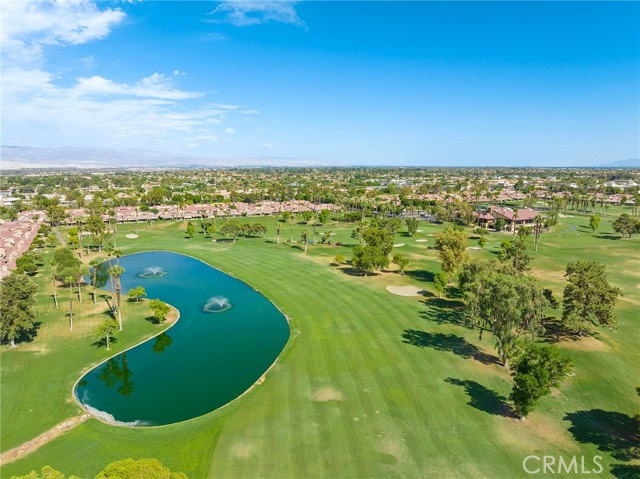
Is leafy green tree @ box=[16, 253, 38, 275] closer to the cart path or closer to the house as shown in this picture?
the cart path

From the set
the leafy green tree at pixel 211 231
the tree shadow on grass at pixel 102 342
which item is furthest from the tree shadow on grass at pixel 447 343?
the leafy green tree at pixel 211 231

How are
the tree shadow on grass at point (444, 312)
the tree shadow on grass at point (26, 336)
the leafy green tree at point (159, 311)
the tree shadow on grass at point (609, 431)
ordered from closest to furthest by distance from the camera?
the tree shadow on grass at point (609, 431) < the tree shadow on grass at point (26, 336) < the tree shadow on grass at point (444, 312) < the leafy green tree at point (159, 311)

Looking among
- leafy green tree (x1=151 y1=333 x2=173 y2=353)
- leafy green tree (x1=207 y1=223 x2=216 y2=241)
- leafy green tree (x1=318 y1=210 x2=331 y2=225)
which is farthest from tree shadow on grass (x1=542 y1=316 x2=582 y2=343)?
leafy green tree (x1=318 y1=210 x2=331 y2=225)

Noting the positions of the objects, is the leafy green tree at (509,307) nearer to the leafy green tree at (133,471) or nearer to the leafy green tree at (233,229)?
the leafy green tree at (133,471)

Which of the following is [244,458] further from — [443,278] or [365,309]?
[443,278]

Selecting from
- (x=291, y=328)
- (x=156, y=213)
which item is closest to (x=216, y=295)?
(x=291, y=328)
